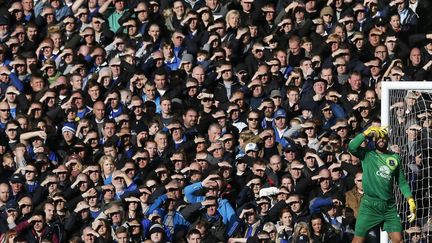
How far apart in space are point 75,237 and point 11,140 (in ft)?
8.47

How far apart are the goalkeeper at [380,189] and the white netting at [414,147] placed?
1427mm

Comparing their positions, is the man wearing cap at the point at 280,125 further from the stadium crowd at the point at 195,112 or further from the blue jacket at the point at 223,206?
the blue jacket at the point at 223,206

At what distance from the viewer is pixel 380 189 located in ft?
63.8

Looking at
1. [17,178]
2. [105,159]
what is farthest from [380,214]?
[17,178]

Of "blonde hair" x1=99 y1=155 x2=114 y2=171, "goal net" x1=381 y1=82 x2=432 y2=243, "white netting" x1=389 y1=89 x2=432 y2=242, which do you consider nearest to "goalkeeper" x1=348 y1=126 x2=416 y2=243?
"goal net" x1=381 y1=82 x2=432 y2=243

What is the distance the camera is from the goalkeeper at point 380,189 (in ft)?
63.3

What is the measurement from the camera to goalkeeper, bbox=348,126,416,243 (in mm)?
19297

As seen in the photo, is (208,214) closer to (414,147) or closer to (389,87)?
(414,147)

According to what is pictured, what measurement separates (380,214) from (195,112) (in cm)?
463

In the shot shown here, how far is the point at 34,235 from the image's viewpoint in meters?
21.7

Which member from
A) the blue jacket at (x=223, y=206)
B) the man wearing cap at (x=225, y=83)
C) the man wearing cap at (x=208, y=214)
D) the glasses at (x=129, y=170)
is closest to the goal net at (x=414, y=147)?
the blue jacket at (x=223, y=206)

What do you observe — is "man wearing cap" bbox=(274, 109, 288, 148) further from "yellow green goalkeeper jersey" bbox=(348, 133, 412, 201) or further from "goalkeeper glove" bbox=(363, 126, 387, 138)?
"goalkeeper glove" bbox=(363, 126, 387, 138)

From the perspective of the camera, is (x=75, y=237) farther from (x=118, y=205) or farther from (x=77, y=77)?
(x=77, y=77)

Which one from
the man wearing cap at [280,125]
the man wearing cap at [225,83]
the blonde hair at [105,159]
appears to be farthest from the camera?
the man wearing cap at [225,83]
